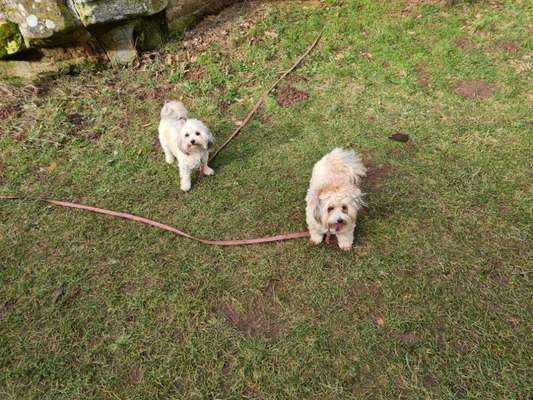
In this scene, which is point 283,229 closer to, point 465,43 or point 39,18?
point 465,43

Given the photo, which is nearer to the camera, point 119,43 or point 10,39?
point 10,39

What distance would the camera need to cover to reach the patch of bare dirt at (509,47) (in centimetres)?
602

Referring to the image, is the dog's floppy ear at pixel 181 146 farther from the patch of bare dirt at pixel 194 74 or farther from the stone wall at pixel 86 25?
the stone wall at pixel 86 25

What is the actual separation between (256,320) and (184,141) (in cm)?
→ 223

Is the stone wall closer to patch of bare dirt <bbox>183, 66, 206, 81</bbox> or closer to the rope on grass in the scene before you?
patch of bare dirt <bbox>183, 66, 206, 81</bbox>

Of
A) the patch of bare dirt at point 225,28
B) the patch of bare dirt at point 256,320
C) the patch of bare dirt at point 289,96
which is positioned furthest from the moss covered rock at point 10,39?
the patch of bare dirt at point 256,320

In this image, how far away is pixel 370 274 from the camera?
3621 mm

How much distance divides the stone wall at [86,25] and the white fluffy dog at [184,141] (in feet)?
8.76

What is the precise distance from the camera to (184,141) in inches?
166

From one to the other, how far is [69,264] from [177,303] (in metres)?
1.45

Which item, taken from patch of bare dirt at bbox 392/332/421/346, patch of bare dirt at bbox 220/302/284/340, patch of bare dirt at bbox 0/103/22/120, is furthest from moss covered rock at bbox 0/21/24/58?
patch of bare dirt at bbox 392/332/421/346

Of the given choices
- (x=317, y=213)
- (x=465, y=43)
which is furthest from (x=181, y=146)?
(x=465, y=43)

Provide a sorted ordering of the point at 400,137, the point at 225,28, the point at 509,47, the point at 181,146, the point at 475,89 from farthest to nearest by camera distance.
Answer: the point at 225,28
the point at 509,47
the point at 475,89
the point at 400,137
the point at 181,146

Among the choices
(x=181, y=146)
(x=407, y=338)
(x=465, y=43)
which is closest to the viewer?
(x=407, y=338)
